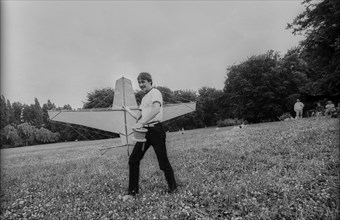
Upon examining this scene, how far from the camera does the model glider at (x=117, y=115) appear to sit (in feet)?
33.4

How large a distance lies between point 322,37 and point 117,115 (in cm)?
→ 2230

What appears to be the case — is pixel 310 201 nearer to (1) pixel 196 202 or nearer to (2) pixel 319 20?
(1) pixel 196 202

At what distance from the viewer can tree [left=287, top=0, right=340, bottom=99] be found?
22453 millimetres

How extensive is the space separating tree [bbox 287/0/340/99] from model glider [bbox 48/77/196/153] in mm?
17815

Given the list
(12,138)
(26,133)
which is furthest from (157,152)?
(26,133)

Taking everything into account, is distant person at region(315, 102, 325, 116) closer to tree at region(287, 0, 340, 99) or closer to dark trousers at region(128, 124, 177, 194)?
tree at region(287, 0, 340, 99)

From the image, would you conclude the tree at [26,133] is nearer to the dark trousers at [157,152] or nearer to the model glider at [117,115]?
the model glider at [117,115]

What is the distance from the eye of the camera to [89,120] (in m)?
10.5

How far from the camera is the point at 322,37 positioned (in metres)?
23.1

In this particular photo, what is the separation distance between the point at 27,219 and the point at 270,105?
68.0 m

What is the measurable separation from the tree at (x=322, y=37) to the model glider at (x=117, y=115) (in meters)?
17.8

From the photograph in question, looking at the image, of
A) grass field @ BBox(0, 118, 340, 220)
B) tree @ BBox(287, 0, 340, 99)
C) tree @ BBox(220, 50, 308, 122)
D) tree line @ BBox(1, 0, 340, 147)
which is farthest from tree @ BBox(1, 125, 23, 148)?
tree @ BBox(287, 0, 340, 99)

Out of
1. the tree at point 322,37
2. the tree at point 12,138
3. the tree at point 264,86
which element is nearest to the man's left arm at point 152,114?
the tree at point 322,37

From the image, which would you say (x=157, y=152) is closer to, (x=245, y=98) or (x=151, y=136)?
(x=151, y=136)
